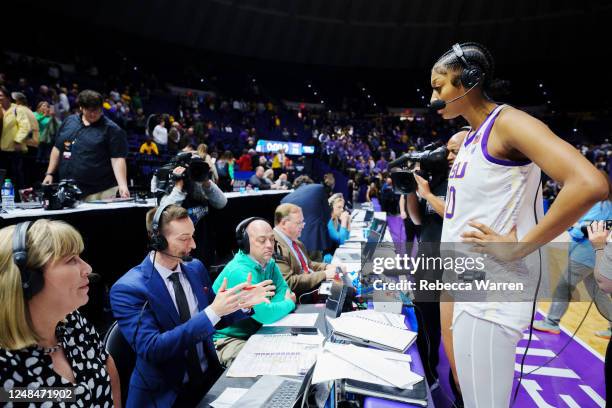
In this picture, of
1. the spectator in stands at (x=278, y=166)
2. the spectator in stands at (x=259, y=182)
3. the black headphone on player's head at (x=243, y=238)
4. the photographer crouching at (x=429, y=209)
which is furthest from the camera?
the spectator in stands at (x=278, y=166)

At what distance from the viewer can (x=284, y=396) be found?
3.74 ft

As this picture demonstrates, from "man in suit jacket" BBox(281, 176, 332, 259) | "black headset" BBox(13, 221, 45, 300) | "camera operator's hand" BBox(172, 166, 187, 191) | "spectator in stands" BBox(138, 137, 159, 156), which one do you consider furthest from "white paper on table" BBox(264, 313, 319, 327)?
"spectator in stands" BBox(138, 137, 159, 156)

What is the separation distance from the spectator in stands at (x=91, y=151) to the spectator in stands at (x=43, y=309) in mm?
2362

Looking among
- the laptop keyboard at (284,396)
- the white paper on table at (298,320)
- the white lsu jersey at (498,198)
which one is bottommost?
the laptop keyboard at (284,396)

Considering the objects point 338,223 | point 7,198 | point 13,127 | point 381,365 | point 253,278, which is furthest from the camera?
point 338,223

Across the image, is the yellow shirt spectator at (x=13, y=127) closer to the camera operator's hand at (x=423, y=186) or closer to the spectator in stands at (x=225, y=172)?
the spectator in stands at (x=225, y=172)

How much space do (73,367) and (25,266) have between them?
Result: 372mm

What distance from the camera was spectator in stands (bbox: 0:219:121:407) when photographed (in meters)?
1.00

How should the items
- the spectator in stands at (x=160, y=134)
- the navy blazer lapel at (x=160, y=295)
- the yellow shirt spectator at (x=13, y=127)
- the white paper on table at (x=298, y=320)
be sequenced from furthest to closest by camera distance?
the spectator in stands at (x=160, y=134), the yellow shirt spectator at (x=13, y=127), the white paper on table at (x=298, y=320), the navy blazer lapel at (x=160, y=295)

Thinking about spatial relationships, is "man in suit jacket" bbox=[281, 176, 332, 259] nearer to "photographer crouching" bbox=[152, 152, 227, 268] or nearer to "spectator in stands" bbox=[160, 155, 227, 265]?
"spectator in stands" bbox=[160, 155, 227, 265]

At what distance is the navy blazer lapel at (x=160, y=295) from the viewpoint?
1.64 meters

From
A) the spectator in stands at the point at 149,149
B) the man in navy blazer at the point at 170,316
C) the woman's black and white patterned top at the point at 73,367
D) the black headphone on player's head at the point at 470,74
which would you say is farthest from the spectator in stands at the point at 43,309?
the spectator in stands at the point at 149,149

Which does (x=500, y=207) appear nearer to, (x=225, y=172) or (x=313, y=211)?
(x=313, y=211)

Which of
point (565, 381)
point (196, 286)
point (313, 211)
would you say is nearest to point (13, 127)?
point (313, 211)
